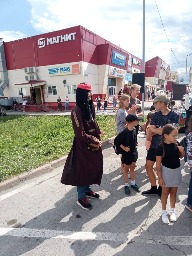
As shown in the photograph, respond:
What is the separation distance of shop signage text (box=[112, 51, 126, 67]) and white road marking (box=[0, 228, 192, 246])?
84.9ft

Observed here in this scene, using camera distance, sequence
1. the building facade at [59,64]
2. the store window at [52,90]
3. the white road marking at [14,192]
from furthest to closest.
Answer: the store window at [52,90]
the building facade at [59,64]
the white road marking at [14,192]

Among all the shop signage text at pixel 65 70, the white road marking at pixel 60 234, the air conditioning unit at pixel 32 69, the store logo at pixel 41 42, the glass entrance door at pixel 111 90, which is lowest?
the white road marking at pixel 60 234

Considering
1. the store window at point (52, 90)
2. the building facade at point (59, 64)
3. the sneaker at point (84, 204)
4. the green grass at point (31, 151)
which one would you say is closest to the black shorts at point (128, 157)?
the sneaker at point (84, 204)

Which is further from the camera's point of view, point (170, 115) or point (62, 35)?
point (62, 35)

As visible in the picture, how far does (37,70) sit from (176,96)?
16.0m

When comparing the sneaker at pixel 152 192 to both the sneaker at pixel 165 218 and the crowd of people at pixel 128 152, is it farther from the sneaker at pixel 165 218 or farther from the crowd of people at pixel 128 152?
the sneaker at pixel 165 218

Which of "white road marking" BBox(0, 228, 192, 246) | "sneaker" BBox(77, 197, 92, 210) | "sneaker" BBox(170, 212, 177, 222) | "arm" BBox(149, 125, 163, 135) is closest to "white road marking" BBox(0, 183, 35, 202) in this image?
"white road marking" BBox(0, 228, 192, 246)

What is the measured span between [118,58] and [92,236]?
90.4 ft

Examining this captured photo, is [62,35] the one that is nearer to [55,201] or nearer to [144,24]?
[144,24]

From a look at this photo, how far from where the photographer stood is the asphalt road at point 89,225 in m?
2.92

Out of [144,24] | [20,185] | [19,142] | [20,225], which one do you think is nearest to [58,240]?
[20,225]

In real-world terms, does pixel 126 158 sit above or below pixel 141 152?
above

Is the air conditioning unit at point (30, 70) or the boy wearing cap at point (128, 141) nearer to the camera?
the boy wearing cap at point (128, 141)

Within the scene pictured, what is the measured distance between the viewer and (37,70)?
87.8 feet
